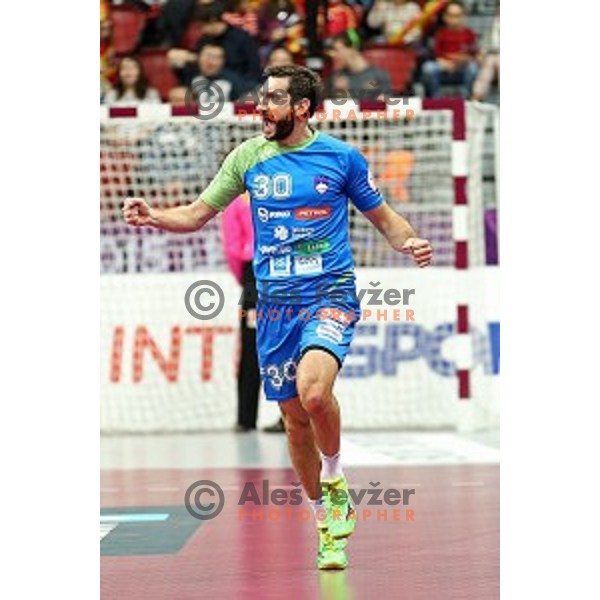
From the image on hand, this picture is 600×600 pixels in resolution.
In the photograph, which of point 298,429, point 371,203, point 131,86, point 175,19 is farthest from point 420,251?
point 175,19

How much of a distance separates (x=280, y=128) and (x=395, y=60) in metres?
12.4

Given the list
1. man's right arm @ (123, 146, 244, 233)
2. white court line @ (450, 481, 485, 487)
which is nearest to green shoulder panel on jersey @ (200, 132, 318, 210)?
man's right arm @ (123, 146, 244, 233)

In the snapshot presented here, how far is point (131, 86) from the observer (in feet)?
71.1

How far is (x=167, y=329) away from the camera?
66.0ft

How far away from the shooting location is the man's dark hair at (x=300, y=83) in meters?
11.2

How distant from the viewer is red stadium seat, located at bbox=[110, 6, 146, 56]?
77.7ft

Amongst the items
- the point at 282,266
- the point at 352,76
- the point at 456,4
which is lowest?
the point at 282,266

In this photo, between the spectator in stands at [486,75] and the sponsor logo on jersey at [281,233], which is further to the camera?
the spectator in stands at [486,75]

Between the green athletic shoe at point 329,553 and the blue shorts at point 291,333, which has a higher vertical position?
the blue shorts at point 291,333

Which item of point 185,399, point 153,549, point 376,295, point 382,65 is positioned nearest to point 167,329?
point 185,399

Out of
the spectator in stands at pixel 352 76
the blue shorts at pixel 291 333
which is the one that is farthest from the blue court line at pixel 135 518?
the spectator in stands at pixel 352 76

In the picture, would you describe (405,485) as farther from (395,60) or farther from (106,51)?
(106,51)

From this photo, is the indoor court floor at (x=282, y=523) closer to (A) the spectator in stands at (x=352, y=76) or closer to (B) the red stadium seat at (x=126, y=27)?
(A) the spectator in stands at (x=352, y=76)
